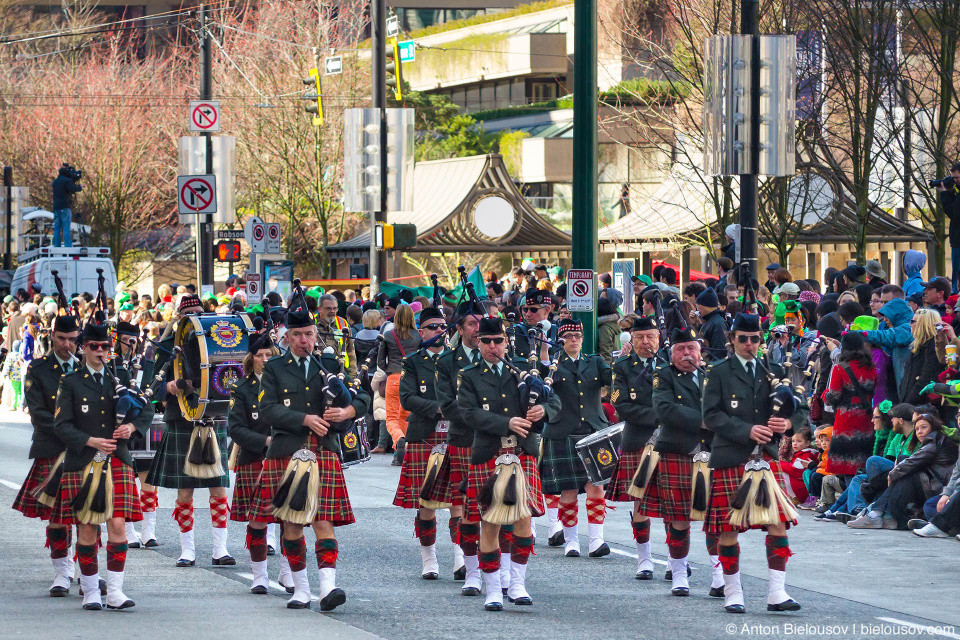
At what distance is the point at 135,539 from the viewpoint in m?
11.8

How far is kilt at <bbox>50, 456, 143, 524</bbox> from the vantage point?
9.21m

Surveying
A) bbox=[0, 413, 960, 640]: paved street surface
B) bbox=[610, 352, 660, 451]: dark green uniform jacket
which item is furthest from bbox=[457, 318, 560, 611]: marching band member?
bbox=[610, 352, 660, 451]: dark green uniform jacket

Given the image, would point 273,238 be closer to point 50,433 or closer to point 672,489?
point 50,433

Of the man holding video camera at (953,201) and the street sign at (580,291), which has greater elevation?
the man holding video camera at (953,201)

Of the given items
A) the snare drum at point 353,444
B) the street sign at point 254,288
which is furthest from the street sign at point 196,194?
the snare drum at point 353,444

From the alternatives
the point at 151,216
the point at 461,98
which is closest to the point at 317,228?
the point at 151,216

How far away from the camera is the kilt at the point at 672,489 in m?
9.66

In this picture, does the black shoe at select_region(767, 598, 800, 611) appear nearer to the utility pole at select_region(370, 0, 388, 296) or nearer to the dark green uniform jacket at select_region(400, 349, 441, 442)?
the dark green uniform jacket at select_region(400, 349, 441, 442)

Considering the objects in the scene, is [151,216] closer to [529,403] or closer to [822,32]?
[822,32]

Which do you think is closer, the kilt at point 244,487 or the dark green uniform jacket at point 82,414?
the dark green uniform jacket at point 82,414

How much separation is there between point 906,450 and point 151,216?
1523 inches

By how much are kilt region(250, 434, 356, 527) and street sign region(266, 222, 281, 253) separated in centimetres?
1256

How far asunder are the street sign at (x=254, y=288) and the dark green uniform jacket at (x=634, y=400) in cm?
1049

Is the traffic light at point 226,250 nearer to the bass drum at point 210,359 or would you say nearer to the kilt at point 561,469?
the bass drum at point 210,359
